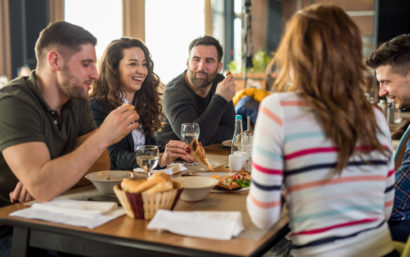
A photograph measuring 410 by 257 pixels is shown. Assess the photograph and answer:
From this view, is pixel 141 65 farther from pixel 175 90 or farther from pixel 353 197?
pixel 353 197

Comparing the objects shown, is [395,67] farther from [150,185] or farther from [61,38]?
[61,38]

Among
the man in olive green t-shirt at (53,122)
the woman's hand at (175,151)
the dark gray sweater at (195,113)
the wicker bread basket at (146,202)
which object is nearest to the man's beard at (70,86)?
the man in olive green t-shirt at (53,122)

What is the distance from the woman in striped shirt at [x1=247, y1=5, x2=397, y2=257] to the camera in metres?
1.10

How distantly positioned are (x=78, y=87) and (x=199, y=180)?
0.59 m

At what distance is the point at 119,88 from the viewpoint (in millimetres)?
2484

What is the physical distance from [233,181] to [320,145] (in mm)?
590

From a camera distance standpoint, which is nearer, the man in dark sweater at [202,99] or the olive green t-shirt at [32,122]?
the olive green t-shirt at [32,122]

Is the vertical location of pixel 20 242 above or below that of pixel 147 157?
below

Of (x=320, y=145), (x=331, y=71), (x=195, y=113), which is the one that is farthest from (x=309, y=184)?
(x=195, y=113)

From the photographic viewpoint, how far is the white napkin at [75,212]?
4.04 feet

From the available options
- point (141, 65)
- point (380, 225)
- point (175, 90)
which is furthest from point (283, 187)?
point (175, 90)

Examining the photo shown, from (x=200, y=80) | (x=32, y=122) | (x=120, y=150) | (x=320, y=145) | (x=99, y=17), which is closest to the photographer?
(x=320, y=145)

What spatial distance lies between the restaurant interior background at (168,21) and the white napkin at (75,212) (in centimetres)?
174

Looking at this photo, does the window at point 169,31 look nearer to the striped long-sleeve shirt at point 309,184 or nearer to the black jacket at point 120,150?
the black jacket at point 120,150
